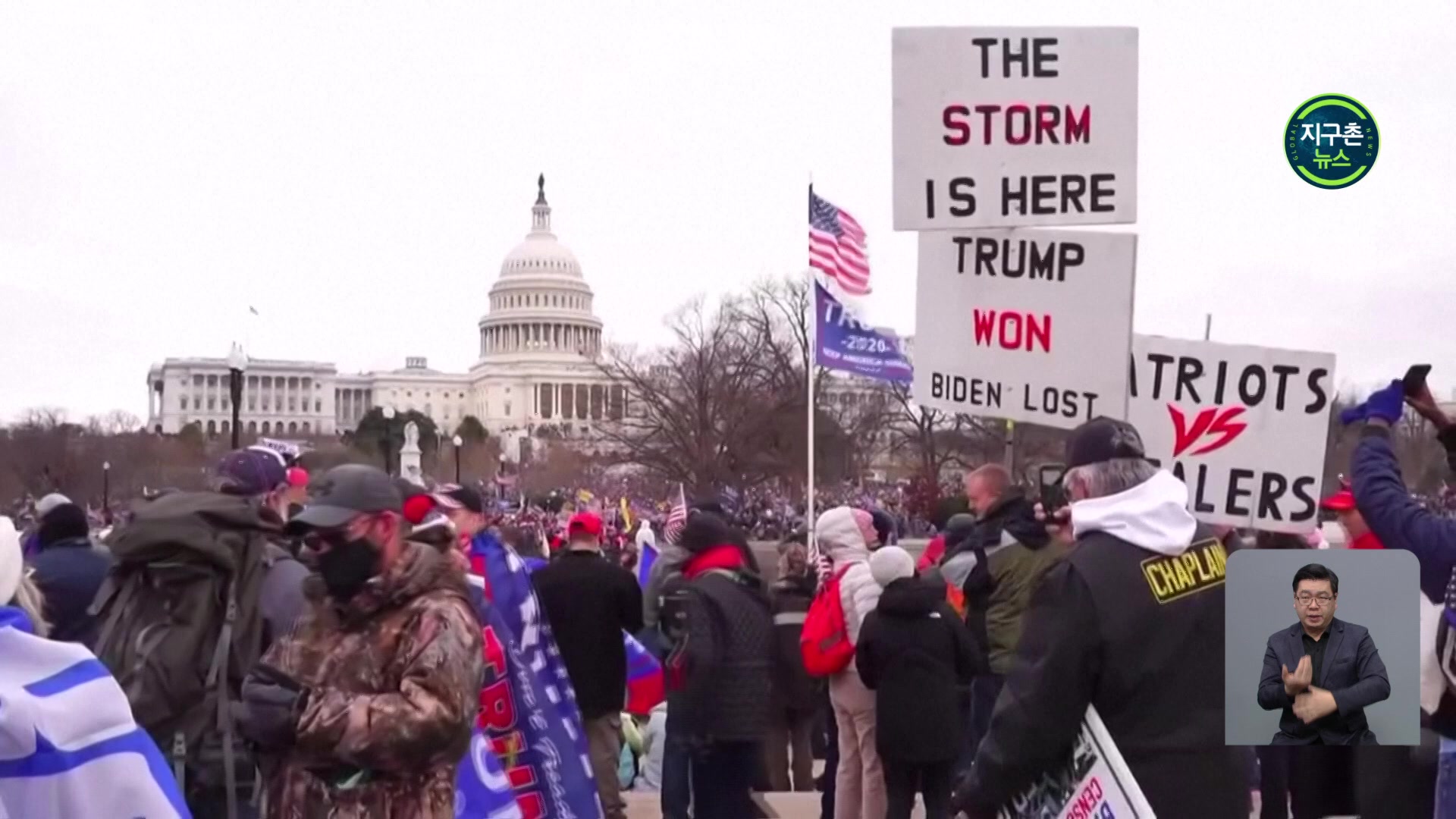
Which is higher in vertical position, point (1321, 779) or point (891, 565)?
point (891, 565)

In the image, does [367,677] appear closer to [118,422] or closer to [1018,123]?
[1018,123]

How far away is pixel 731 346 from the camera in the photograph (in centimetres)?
5034

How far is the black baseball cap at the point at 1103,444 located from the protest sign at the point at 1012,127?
1871 mm

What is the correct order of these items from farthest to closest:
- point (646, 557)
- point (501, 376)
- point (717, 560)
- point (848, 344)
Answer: point (501, 376) < point (848, 344) < point (646, 557) < point (717, 560)

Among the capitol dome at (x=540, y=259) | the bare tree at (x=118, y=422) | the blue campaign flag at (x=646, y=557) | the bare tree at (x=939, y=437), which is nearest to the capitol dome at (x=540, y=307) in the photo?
the capitol dome at (x=540, y=259)

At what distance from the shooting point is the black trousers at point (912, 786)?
677cm

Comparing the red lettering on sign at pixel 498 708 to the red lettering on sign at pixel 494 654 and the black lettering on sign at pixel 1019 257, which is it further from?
the black lettering on sign at pixel 1019 257

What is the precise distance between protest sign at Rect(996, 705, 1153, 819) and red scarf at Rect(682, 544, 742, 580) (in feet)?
9.55

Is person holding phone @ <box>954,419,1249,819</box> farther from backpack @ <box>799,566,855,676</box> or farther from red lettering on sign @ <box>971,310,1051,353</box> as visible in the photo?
backpack @ <box>799,566,855,676</box>

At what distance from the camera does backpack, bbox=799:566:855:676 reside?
6.93 meters

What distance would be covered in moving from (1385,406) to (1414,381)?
9 cm

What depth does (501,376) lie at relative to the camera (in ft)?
416

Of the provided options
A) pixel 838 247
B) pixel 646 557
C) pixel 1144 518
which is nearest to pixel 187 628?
pixel 1144 518

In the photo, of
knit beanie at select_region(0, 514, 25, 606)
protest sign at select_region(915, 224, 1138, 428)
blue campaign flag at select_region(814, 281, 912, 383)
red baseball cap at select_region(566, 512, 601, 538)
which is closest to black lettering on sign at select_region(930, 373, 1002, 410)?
protest sign at select_region(915, 224, 1138, 428)
